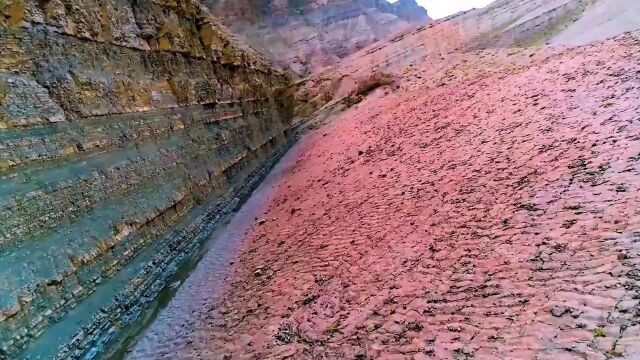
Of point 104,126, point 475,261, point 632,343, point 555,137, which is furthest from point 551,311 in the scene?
point 104,126

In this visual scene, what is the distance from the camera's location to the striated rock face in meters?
34.8

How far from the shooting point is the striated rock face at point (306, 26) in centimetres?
3481

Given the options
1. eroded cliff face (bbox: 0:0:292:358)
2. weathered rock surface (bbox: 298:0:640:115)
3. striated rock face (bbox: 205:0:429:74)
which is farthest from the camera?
striated rock face (bbox: 205:0:429:74)

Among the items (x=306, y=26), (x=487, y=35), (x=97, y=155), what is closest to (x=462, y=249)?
(x=97, y=155)

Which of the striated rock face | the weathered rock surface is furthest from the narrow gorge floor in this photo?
the striated rock face

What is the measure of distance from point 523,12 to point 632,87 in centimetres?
1578

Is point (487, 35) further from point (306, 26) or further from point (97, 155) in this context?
point (306, 26)

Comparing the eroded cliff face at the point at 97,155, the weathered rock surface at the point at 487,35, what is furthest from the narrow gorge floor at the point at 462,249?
the weathered rock surface at the point at 487,35

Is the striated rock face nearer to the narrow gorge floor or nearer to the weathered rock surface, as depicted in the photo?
the weathered rock surface

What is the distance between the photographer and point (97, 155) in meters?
6.36

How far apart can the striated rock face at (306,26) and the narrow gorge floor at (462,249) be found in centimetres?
2702

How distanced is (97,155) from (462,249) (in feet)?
17.3

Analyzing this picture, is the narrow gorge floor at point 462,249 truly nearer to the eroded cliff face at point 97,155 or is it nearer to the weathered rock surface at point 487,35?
the eroded cliff face at point 97,155

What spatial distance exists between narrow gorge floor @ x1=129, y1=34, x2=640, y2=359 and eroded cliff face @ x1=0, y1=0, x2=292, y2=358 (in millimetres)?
1147
